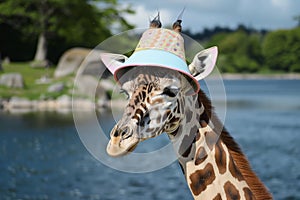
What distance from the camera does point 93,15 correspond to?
132ft

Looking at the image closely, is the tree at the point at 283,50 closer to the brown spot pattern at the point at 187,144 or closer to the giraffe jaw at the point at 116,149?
the brown spot pattern at the point at 187,144

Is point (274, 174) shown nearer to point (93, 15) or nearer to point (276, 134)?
point (276, 134)

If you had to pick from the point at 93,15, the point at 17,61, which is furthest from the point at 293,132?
the point at 17,61

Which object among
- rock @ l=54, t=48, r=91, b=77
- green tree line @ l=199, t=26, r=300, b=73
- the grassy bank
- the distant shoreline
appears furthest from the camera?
the distant shoreline

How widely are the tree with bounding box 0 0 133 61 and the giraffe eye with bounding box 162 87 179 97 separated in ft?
122

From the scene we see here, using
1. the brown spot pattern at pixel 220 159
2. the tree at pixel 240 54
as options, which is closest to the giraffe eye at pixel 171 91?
the brown spot pattern at pixel 220 159

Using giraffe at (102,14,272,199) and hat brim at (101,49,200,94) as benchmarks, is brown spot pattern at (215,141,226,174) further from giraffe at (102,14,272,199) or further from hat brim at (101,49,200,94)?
hat brim at (101,49,200,94)

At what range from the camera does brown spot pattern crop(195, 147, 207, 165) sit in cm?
246

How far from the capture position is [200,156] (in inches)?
97.0

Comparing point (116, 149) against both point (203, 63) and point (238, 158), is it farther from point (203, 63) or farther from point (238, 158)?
point (238, 158)

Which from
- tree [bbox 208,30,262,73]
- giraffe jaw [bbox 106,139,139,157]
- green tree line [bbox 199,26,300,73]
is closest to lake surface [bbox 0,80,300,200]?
giraffe jaw [bbox 106,139,139,157]

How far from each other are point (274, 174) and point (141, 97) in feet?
40.1

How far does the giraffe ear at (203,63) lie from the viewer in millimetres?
2329

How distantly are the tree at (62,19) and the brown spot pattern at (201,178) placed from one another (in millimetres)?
36963
